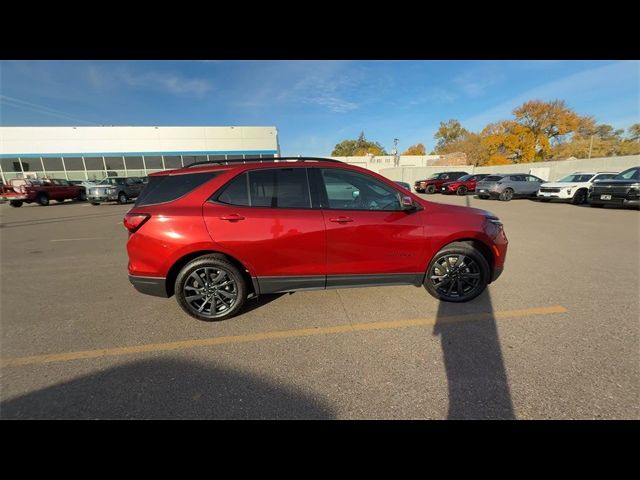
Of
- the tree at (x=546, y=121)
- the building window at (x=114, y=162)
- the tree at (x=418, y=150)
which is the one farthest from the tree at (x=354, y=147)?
the building window at (x=114, y=162)

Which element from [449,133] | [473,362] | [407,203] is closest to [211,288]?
[407,203]

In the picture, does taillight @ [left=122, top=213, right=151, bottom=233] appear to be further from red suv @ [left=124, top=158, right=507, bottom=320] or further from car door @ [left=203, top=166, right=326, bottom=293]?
car door @ [left=203, top=166, right=326, bottom=293]

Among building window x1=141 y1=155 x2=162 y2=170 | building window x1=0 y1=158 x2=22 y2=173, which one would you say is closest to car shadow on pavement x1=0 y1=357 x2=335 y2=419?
building window x1=141 y1=155 x2=162 y2=170

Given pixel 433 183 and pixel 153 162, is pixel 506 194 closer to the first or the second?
pixel 433 183

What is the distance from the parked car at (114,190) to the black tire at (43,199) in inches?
106

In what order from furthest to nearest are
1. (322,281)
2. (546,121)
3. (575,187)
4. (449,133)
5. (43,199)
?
(449,133)
(546,121)
(43,199)
(575,187)
(322,281)

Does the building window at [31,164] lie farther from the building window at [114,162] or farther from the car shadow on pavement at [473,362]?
the car shadow on pavement at [473,362]

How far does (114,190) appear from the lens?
1770 centimetres

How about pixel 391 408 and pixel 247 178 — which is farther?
pixel 247 178

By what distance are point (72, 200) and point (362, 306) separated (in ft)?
88.5

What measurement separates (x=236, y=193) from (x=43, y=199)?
74.2 feet

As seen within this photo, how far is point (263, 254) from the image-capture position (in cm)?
302
